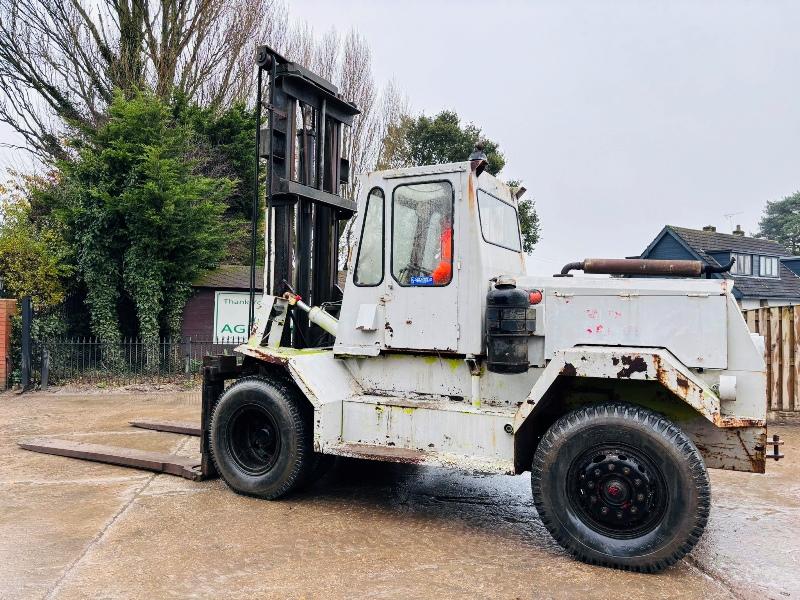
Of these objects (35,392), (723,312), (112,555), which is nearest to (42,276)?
(35,392)

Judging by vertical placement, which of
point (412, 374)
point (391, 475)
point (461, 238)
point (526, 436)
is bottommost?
point (391, 475)

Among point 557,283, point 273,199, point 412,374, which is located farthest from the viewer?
point 273,199

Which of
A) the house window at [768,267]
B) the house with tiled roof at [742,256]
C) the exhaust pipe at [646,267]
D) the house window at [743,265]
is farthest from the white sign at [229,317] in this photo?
the house window at [768,267]

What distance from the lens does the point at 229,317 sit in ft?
53.0

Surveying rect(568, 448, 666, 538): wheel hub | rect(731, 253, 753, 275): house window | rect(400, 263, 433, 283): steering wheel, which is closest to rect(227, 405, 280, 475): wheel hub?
rect(400, 263, 433, 283): steering wheel

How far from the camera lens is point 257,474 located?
5617 millimetres

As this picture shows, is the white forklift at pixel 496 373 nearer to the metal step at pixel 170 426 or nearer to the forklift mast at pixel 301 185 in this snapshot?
the forklift mast at pixel 301 185

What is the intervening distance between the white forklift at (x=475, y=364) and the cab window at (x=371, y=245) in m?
0.02

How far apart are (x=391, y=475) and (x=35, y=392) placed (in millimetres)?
9397

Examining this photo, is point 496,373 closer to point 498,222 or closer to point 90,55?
point 498,222

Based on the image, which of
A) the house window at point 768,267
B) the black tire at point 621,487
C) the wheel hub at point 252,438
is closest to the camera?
the black tire at point 621,487

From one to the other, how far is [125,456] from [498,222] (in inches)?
180

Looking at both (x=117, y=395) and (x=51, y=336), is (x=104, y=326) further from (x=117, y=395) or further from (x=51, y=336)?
(x=117, y=395)

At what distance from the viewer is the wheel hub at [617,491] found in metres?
4.13
